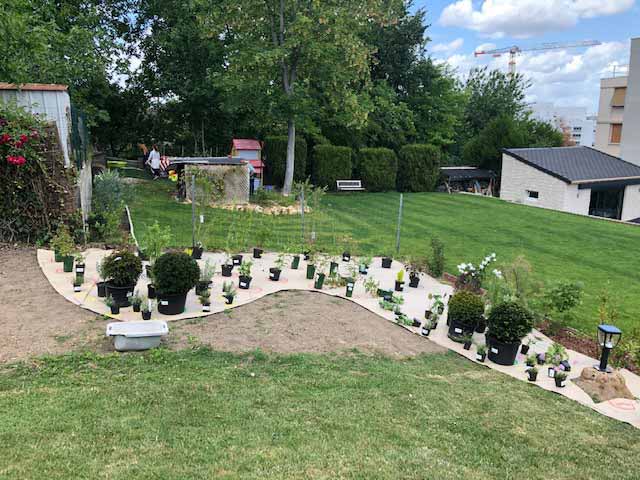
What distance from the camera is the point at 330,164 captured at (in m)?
23.4

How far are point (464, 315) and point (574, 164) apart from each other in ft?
74.9

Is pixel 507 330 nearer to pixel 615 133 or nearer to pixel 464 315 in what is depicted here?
pixel 464 315

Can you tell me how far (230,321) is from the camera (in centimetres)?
636

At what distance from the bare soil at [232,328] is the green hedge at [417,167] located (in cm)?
1836

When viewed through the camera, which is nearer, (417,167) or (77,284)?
(77,284)

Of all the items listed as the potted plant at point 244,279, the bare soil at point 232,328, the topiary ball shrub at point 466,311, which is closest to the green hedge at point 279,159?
the potted plant at point 244,279

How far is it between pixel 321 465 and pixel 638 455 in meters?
2.58

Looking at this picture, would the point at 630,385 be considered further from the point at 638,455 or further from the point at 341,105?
the point at 341,105

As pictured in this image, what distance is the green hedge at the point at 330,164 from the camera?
23203 millimetres

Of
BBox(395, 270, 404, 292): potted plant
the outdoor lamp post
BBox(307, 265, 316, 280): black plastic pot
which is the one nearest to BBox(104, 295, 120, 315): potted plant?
BBox(307, 265, 316, 280): black plastic pot

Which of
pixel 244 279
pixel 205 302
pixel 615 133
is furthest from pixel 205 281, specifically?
pixel 615 133

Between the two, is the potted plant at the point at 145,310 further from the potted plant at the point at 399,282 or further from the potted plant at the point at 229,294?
the potted plant at the point at 399,282

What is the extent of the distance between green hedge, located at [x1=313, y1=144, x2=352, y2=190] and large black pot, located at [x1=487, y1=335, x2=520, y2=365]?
57.9 feet

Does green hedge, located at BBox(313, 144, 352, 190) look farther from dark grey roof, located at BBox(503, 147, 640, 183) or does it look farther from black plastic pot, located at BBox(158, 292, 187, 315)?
black plastic pot, located at BBox(158, 292, 187, 315)
